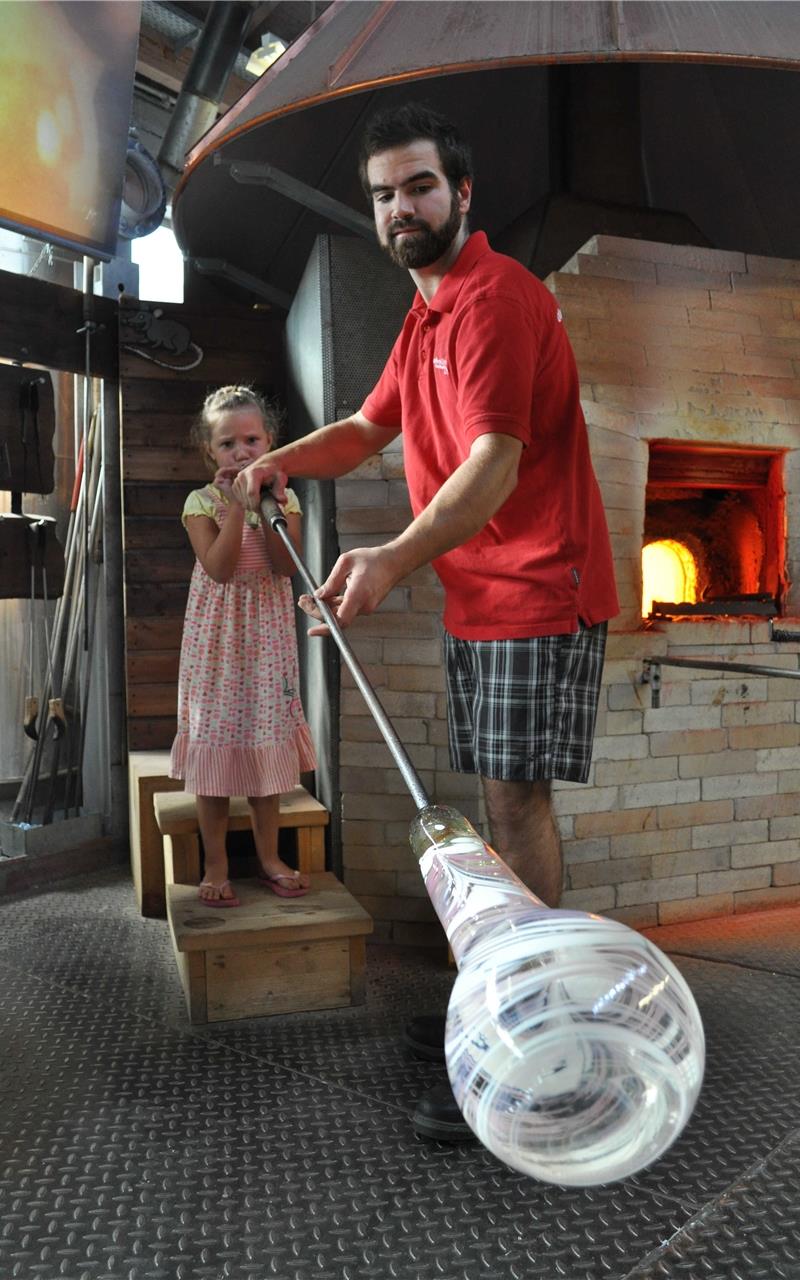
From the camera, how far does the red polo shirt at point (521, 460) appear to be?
1706 millimetres

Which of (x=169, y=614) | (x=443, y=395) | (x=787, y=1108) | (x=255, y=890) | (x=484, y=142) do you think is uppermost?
(x=484, y=142)

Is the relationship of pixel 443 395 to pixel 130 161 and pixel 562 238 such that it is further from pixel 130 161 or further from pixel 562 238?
pixel 130 161

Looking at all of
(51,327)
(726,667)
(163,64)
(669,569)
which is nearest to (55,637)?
(51,327)

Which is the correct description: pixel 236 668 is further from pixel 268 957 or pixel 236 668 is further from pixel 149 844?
pixel 149 844

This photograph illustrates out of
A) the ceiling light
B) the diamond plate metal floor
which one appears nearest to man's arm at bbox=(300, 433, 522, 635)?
the diamond plate metal floor

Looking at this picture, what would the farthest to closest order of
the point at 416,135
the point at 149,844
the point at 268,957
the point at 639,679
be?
1. the point at 149,844
2. the point at 639,679
3. the point at 268,957
4. the point at 416,135

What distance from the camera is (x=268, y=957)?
2.48 m

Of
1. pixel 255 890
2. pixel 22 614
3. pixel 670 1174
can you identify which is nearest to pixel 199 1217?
pixel 670 1174

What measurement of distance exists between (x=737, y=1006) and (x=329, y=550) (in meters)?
1.76

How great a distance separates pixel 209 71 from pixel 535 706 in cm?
337

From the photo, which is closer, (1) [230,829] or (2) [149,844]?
(1) [230,829]

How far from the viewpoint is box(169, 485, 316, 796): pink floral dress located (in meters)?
2.66

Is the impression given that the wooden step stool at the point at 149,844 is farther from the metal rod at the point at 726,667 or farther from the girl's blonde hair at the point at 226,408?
the metal rod at the point at 726,667

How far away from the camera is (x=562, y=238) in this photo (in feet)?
11.0
